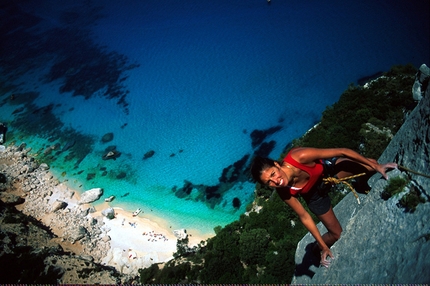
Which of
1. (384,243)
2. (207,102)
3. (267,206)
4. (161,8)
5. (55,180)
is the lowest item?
(55,180)

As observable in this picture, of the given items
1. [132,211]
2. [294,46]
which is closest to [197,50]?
[294,46]

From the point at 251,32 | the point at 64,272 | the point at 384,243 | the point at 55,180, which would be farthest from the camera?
the point at 251,32

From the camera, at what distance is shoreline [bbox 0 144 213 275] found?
724 inches

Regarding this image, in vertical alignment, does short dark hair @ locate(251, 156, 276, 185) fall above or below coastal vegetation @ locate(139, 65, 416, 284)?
above

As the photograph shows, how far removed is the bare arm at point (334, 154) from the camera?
4160mm

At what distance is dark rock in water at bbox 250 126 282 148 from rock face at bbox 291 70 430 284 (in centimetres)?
1706

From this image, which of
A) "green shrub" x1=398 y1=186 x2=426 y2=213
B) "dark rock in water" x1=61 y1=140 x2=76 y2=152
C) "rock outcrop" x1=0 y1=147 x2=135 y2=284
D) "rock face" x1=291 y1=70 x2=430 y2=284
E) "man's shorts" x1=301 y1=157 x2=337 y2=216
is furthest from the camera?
"dark rock in water" x1=61 y1=140 x2=76 y2=152

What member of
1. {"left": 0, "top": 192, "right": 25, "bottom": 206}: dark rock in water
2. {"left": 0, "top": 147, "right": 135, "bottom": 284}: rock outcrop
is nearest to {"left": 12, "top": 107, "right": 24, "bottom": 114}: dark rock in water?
{"left": 0, "top": 147, "right": 135, "bottom": 284}: rock outcrop

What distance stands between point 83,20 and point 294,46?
44667mm

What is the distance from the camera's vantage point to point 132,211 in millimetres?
21656

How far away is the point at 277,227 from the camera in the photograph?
15008mm

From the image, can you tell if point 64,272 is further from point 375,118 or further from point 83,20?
point 83,20

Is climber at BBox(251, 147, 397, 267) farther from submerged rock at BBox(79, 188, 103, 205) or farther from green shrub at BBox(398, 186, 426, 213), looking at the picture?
submerged rock at BBox(79, 188, 103, 205)

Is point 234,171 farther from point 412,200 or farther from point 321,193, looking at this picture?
point 412,200
